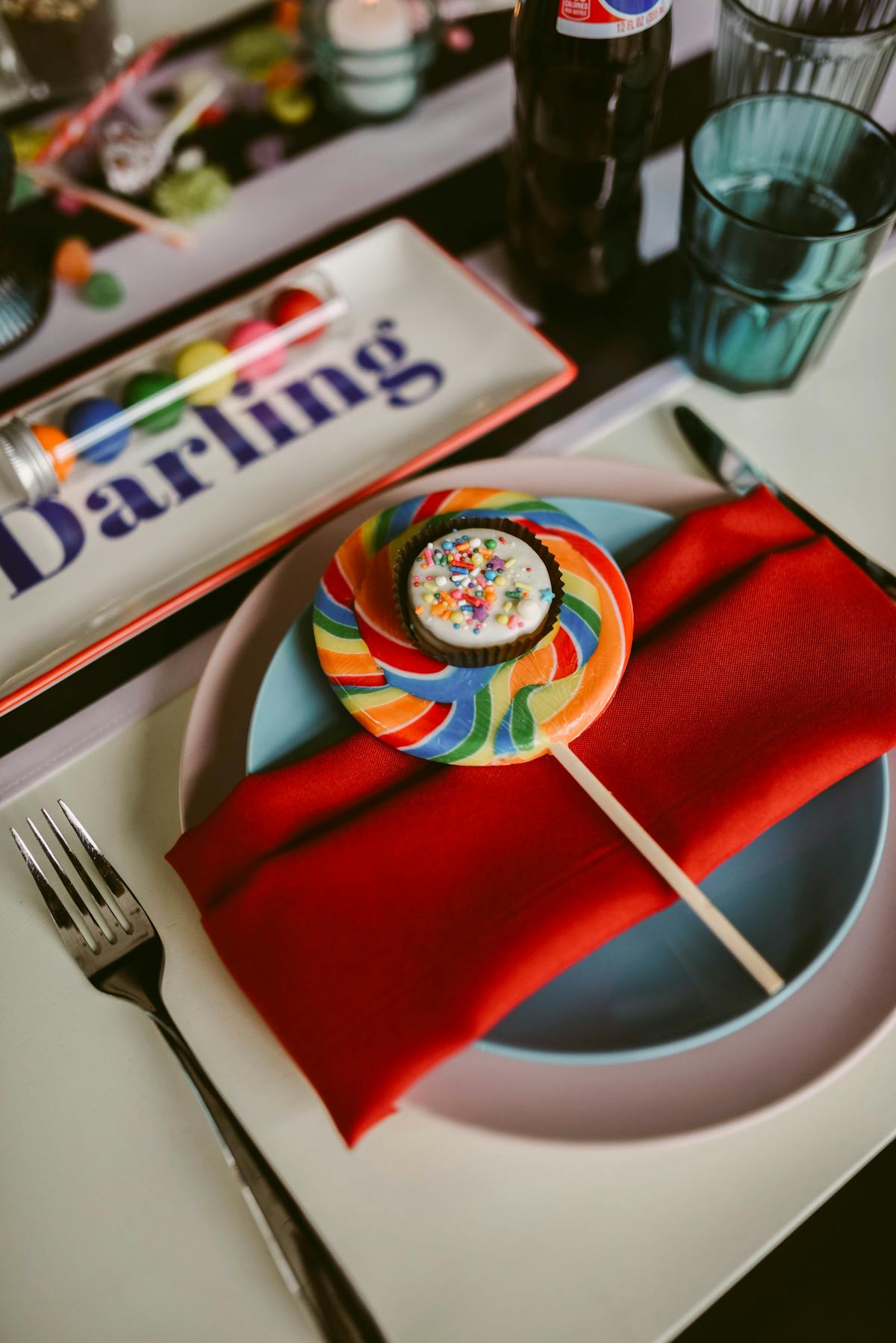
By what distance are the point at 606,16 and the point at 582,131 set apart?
7cm

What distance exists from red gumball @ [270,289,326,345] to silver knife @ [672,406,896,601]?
0.29 m

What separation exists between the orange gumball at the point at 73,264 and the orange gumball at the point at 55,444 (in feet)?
0.65

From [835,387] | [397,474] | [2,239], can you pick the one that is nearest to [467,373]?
[397,474]

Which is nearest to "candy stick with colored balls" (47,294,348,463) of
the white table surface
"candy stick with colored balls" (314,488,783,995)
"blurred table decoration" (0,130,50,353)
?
"blurred table decoration" (0,130,50,353)

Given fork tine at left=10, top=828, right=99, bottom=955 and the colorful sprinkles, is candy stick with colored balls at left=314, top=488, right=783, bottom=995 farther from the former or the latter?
fork tine at left=10, top=828, right=99, bottom=955

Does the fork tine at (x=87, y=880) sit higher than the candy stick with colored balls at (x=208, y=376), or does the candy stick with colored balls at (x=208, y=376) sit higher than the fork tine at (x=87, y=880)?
the candy stick with colored balls at (x=208, y=376)

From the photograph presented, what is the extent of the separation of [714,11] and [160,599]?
0.85 meters

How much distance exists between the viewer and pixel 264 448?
724 mm

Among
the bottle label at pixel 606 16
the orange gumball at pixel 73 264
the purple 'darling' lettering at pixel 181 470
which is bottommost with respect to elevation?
the purple 'darling' lettering at pixel 181 470

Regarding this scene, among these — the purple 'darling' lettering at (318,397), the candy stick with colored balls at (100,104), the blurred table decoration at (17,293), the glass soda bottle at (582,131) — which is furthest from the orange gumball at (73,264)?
the glass soda bottle at (582,131)

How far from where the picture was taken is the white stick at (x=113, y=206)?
0.85 m

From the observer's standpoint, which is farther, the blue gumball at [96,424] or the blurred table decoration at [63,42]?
the blurred table decoration at [63,42]

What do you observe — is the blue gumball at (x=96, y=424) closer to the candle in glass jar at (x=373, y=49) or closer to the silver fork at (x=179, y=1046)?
the silver fork at (x=179, y=1046)

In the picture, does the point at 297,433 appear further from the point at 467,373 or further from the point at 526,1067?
the point at 526,1067
